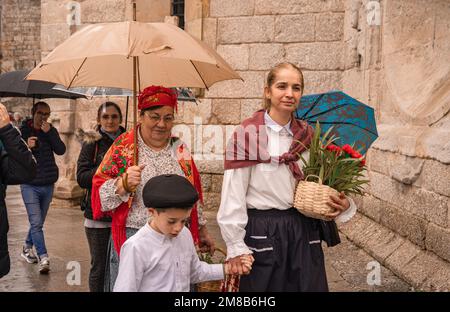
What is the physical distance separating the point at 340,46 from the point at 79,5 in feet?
14.3

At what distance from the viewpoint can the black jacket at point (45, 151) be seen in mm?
6363

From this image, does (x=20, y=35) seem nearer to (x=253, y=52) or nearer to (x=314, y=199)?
(x=253, y=52)

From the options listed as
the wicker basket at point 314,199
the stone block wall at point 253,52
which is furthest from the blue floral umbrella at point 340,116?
the stone block wall at point 253,52

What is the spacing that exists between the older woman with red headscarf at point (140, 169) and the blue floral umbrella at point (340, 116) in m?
0.78

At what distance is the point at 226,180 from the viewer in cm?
328

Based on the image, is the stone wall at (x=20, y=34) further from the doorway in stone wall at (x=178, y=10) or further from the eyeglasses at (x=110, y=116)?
the eyeglasses at (x=110, y=116)

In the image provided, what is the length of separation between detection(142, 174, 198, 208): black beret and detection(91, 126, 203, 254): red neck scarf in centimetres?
64

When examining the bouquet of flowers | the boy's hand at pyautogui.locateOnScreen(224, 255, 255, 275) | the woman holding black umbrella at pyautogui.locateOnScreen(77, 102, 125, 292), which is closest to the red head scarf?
the bouquet of flowers

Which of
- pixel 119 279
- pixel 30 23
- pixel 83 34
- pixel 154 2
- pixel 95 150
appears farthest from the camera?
pixel 30 23

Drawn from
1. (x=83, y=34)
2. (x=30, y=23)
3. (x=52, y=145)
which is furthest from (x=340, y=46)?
(x=30, y=23)

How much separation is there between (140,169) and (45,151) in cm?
344

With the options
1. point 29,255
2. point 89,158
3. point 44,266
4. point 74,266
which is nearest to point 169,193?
point 89,158

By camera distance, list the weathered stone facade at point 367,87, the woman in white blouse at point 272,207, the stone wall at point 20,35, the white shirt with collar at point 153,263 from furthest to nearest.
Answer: the stone wall at point 20,35 < the weathered stone facade at point 367,87 < the woman in white blouse at point 272,207 < the white shirt with collar at point 153,263
